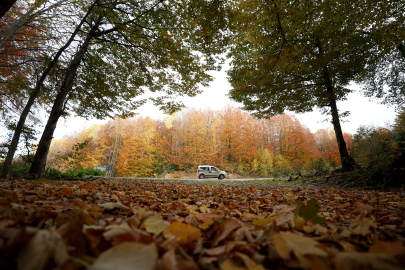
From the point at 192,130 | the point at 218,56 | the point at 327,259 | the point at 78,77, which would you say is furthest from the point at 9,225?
the point at 192,130

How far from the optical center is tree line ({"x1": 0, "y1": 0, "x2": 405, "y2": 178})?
3.70 metres

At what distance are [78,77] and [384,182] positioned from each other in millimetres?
10682

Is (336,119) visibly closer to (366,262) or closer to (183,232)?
(366,262)

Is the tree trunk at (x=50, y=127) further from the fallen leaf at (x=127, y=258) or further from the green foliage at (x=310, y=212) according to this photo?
the green foliage at (x=310, y=212)

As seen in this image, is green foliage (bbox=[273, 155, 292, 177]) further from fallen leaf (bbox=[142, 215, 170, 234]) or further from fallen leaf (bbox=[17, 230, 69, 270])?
fallen leaf (bbox=[17, 230, 69, 270])

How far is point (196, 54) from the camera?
17.5 ft

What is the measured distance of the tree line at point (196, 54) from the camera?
3695 mm

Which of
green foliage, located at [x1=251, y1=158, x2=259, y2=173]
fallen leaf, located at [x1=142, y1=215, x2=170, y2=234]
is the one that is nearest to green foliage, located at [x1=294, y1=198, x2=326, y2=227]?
fallen leaf, located at [x1=142, y1=215, x2=170, y2=234]

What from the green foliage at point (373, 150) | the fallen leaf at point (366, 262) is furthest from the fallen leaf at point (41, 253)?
the green foliage at point (373, 150)

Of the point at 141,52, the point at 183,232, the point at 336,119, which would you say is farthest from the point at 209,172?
the point at 183,232

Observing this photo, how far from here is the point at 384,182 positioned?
4.05 meters

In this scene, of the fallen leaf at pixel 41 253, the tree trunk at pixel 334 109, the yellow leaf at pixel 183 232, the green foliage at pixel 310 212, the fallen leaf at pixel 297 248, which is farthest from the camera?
the tree trunk at pixel 334 109

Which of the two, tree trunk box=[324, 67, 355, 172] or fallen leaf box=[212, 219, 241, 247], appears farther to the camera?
tree trunk box=[324, 67, 355, 172]

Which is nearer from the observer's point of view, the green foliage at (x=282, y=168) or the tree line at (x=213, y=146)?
the green foliage at (x=282, y=168)
